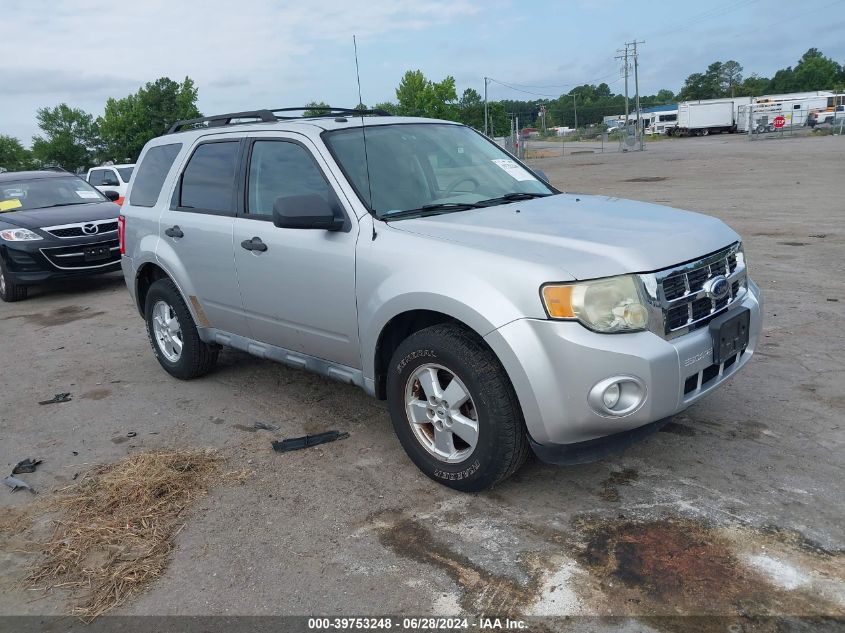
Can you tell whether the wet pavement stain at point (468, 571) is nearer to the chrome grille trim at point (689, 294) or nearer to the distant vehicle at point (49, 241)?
the chrome grille trim at point (689, 294)

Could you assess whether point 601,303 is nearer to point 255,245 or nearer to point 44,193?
point 255,245

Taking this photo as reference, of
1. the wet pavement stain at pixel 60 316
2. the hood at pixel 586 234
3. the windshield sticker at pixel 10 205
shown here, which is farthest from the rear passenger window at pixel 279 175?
the windshield sticker at pixel 10 205

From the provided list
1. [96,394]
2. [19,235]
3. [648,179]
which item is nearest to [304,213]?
[96,394]

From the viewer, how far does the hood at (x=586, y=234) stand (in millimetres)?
3307

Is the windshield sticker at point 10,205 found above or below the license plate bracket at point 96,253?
above

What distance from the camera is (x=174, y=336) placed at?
19.1 ft

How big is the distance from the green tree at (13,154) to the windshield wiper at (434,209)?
89.1 m

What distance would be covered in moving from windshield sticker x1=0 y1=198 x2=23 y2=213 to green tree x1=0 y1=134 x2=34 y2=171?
8058 cm

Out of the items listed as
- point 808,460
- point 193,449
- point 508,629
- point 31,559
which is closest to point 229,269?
point 193,449

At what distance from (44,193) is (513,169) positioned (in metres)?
8.74

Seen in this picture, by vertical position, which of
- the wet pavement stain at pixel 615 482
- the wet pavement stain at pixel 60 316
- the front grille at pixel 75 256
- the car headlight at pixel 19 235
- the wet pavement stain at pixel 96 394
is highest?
the car headlight at pixel 19 235

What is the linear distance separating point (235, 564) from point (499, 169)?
2904 mm

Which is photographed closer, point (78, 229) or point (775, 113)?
point (78, 229)

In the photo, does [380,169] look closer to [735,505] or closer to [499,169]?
[499,169]
